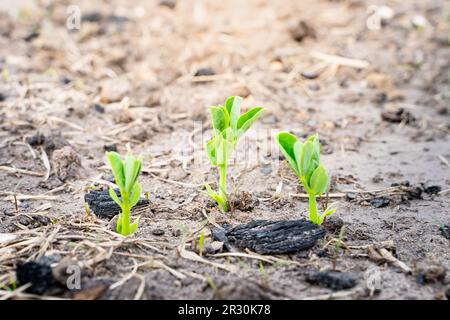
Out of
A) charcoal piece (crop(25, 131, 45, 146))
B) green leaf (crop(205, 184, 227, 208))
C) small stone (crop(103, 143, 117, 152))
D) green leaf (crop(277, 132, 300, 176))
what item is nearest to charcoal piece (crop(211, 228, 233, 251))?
Result: green leaf (crop(205, 184, 227, 208))

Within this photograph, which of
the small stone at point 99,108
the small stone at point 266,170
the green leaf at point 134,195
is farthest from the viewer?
the small stone at point 99,108

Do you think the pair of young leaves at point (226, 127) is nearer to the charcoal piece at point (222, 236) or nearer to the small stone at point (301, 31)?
the charcoal piece at point (222, 236)

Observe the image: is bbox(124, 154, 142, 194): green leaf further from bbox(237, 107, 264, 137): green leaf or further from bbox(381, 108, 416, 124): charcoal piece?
bbox(381, 108, 416, 124): charcoal piece

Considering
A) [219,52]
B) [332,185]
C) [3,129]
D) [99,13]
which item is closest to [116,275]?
[332,185]

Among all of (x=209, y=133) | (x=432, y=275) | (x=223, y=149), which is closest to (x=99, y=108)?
(x=209, y=133)

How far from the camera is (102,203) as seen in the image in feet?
9.32

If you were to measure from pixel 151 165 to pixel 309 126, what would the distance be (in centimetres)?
129

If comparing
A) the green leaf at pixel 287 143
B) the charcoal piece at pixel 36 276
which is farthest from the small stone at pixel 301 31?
the charcoal piece at pixel 36 276

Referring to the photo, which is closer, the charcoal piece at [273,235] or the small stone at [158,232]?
the charcoal piece at [273,235]

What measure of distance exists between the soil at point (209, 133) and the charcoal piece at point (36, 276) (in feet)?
0.25

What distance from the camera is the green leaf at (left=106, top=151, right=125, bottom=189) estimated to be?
2379 mm

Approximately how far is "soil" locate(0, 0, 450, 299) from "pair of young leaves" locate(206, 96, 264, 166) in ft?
0.73

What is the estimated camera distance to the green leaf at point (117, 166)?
93.7 inches

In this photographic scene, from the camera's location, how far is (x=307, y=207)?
2969 millimetres
